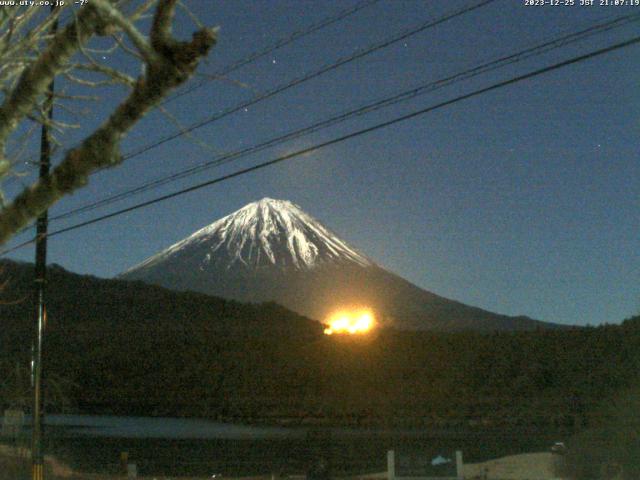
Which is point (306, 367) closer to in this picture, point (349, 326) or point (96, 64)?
point (349, 326)

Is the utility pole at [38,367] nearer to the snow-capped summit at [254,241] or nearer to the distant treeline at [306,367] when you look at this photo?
the distant treeline at [306,367]

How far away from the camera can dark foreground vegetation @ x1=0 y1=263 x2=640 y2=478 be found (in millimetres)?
55125

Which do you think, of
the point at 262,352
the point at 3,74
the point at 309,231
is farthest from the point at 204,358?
the point at 3,74

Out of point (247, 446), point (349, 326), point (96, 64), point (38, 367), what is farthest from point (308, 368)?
point (96, 64)

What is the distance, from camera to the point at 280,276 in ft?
516

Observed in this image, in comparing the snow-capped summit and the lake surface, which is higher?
the snow-capped summit

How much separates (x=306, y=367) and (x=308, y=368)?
0.83 ft

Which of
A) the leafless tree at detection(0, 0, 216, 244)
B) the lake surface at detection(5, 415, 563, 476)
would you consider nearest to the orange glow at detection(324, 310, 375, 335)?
the lake surface at detection(5, 415, 563, 476)

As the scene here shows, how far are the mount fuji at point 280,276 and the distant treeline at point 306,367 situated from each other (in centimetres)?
4707

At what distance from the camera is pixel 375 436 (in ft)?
139

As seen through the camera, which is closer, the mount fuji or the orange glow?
the orange glow

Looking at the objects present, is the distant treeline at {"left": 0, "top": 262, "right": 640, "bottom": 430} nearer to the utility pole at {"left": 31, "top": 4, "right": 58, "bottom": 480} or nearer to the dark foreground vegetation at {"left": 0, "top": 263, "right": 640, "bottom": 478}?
the dark foreground vegetation at {"left": 0, "top": 263, "right": 640, "bottom": 478}

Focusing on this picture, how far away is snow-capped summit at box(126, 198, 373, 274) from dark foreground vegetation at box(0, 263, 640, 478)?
47932 mm

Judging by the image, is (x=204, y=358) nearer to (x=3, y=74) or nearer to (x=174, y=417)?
(x=174, y=417)
